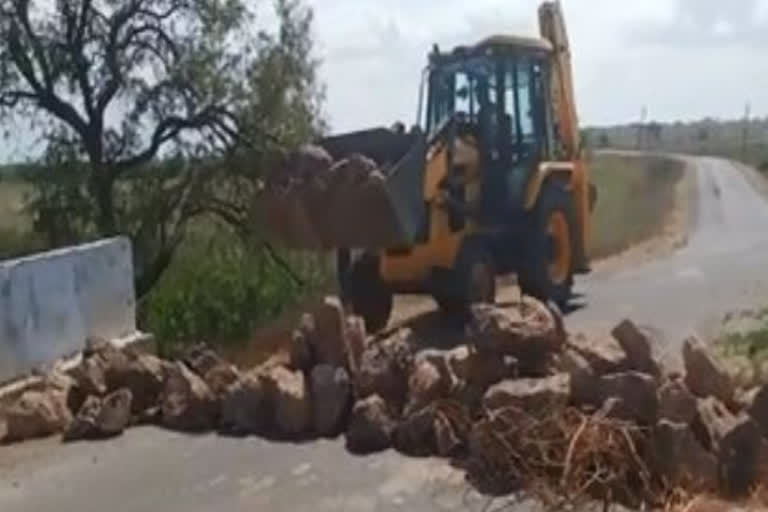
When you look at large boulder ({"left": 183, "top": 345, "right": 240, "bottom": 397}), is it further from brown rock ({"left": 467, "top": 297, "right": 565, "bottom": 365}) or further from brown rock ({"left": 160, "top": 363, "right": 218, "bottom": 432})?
brown rock ({"left": 467, "top": 297, "right": 565, "bottom": 365})

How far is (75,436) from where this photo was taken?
408 inches

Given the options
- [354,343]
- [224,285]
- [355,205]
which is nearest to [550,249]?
[355,205]

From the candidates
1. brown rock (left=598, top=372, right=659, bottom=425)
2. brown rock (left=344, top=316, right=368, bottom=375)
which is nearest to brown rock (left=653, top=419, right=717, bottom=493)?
brown rock (left=598, top=372, right=659, bottom=425)

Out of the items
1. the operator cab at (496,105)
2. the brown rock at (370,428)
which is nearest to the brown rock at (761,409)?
the brown rock at (370,428)

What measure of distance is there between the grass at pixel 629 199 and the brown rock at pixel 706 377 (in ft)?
63.7

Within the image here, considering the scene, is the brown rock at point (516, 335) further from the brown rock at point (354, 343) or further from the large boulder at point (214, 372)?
the large boulder at point (214, 372)

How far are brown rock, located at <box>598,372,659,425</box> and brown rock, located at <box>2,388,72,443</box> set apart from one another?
4.14 m

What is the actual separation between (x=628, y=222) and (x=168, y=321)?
25422 millimetres

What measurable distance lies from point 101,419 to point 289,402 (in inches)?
56.5

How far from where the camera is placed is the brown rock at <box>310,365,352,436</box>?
10156 millimetres

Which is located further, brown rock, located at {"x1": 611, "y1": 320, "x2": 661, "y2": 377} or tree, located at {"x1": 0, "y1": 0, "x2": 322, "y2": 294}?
tree, located at {"x1": 0, "y1": 0, "x2": 322, "y2": 294}

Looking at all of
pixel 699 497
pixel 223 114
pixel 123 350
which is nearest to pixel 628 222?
pixel 223 114

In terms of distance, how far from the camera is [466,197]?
A: 51.7ft

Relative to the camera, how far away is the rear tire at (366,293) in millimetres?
15703
